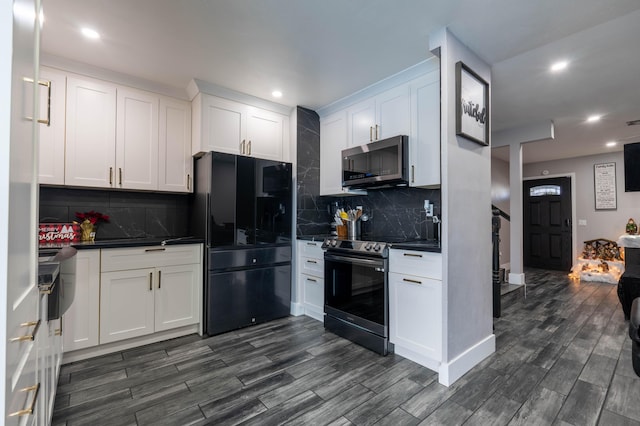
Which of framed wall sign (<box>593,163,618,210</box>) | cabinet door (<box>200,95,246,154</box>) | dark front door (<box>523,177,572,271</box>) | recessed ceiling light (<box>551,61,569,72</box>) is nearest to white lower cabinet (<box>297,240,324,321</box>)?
cabinet door (<box>200,95,246,154</box>)

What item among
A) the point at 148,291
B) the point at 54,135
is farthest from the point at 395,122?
the point at 54,135

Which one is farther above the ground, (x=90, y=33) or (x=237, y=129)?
(x=90, y=33)

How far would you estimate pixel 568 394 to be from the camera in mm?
1958

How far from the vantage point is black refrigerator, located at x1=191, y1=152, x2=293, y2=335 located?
A: 2898 millimetres

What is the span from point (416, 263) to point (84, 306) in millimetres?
2687

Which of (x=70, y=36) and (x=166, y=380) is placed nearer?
(x=166, y=380)

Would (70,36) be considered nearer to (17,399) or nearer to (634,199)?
(17,399)

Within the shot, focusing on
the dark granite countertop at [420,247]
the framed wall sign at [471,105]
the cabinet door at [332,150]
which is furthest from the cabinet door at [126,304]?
the framed wall sign at [471,105]

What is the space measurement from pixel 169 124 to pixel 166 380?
7.93ft

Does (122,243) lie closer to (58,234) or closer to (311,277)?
(58,234)

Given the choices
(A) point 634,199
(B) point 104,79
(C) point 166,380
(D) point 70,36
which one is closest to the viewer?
(C) point 166,380

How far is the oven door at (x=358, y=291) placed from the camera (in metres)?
2.51

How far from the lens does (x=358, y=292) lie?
2.72 m

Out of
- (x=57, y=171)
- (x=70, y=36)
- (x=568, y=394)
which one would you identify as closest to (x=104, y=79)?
(x=70, y=36)
